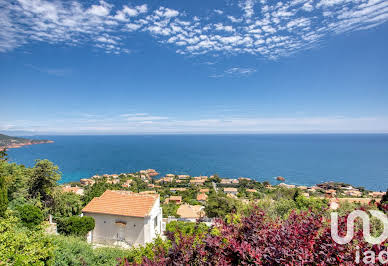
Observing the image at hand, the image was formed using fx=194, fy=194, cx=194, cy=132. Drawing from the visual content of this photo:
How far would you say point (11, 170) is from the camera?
14.4 m

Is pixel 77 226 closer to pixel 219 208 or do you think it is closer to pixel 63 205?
pixel 63 205

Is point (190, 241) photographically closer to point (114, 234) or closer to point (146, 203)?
point (146, 203)

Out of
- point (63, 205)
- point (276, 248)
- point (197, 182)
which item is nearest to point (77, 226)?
point (63, 205)

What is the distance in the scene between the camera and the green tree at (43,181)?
45.4ft

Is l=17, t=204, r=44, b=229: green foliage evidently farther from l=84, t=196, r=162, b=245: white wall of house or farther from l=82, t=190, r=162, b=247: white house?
l=84, t=196, r=162, b=245: white wall of house

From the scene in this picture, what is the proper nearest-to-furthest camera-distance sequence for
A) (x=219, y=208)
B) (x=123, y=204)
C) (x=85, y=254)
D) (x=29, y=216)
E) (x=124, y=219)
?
(x=85, y=254) < (x=29, y=216) < (x=124, y=219) < (x=123, y=204) < (x=219, y=208)

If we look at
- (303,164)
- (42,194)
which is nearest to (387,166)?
(303,164)

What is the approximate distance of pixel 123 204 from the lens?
1270 cm

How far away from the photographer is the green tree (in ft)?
45.4

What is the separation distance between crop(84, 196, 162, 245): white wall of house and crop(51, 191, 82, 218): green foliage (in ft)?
9.38

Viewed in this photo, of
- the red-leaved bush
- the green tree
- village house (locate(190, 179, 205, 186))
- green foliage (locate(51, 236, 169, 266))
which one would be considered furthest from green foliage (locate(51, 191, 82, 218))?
village house (locate(190, 179, 205, 186))

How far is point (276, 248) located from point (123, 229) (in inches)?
472

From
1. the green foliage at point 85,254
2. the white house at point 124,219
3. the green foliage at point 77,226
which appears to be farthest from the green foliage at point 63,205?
the green foliage at point 85,254

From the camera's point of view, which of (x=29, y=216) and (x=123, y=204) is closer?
(x=29, y=216)
